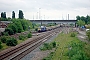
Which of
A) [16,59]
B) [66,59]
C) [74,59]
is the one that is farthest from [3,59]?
[74,59]

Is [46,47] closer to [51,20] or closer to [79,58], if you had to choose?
[79,58]

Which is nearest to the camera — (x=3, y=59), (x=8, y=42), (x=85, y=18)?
(x=3, y=59)

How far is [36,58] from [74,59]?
6.59 metres

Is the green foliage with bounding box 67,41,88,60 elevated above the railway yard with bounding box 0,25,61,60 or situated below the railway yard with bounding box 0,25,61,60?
above

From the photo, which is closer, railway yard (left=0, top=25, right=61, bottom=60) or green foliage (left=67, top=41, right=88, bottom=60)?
green foliage (left=67, top=41, right=88, bottom=60)

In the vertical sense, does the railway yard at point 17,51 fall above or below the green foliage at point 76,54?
below

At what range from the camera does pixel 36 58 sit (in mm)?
23656

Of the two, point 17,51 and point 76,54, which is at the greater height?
point 76,54

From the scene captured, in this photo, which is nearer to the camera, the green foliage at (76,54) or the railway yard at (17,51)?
the green foliage at (76,54)

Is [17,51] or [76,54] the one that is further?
[17,51]

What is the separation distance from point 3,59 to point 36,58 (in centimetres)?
349

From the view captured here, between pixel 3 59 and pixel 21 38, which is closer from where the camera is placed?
pixel 3 59

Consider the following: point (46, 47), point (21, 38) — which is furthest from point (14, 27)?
point (46, 47)

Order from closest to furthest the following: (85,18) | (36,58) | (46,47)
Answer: (36,58) < (46,47) < (85,18)
